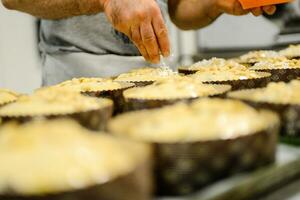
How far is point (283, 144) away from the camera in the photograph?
3.99ft

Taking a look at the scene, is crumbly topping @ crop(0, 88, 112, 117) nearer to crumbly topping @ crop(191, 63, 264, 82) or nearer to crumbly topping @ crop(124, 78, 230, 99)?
crumbly topping @ crop(124, 78, 230, 99)

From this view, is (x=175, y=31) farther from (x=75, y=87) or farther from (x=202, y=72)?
(x=75, y=87)

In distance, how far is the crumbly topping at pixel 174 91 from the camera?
1.40 m

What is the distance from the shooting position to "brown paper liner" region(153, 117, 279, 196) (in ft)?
3.05

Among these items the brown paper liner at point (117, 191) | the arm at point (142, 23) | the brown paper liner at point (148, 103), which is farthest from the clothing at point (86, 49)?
the brown paper liner at point (117, 191)

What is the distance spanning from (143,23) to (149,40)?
2.6 inches

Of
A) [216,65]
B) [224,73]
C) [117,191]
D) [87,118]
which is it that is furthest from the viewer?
[216,65]

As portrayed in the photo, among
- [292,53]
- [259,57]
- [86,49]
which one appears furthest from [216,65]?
[86,49]

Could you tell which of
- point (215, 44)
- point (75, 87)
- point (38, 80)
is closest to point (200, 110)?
point (75, 87)

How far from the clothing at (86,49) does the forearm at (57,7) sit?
225 mm

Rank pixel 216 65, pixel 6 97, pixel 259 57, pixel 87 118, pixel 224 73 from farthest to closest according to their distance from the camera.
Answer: pixel 259 57
pixel 216 65
pixel 224 73
pixel 6 97
pixel 87 118

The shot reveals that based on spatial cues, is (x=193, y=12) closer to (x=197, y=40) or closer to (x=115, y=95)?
(x=115, y=95)

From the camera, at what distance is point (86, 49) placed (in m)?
2.50

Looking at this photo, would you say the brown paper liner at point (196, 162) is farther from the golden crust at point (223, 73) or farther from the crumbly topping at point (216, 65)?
the crumbly topping at point (216, 65)
